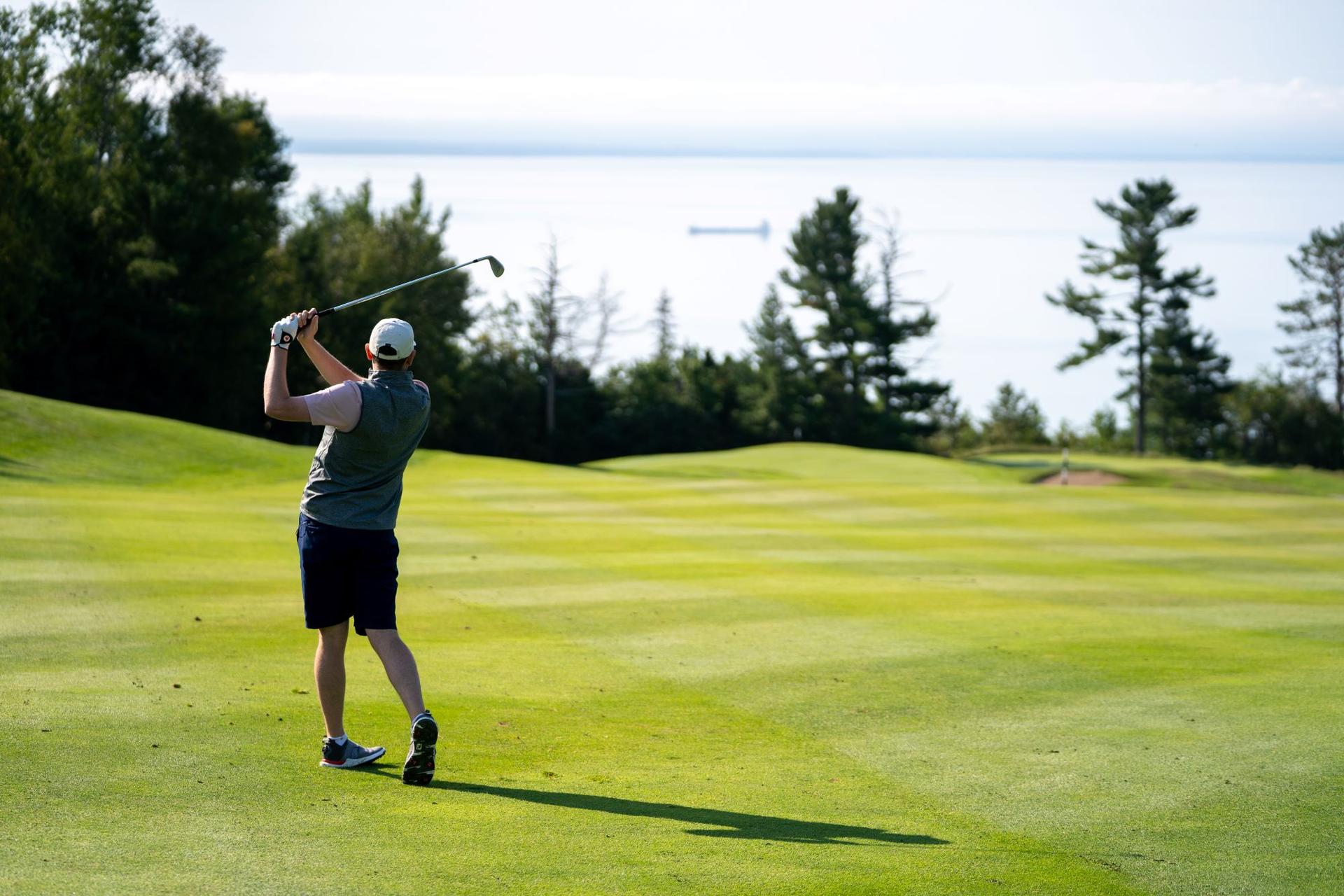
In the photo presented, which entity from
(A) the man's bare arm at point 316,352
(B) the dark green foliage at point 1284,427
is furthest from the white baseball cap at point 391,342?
(B) the dark green foliage at point 1284,427

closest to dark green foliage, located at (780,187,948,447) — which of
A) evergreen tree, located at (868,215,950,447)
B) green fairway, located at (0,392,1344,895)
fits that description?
evergreen tree, located at (868,215,950,447)

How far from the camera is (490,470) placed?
3491 centimetres

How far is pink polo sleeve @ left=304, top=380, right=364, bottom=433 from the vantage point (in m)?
6.57

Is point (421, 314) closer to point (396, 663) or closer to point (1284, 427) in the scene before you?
point (1284, 427)

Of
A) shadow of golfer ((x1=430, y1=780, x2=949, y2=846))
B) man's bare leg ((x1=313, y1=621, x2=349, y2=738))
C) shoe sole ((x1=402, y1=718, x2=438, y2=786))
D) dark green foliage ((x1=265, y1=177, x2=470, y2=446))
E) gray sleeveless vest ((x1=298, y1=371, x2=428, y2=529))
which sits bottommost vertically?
shadow of golfer ((x1=430, y1=780, x2=949, y2=846))

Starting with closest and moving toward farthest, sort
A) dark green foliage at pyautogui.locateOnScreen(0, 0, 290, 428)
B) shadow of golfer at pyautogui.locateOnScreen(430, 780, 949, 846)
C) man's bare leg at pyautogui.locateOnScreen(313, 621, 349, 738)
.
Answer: shadow of golfer at pyautogui.locateOnScreen(430, 780, 949, 846) → man's bare leg at pyautogui.locateOnScreen(313, 621, 349, 738) → dark green foliage at pyautogui.locateOnScreen(0, 0, 290, 428)

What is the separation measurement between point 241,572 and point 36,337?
41229 mm

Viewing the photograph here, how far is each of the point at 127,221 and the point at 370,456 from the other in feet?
177

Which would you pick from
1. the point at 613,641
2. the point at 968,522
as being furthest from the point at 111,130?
the point at 613,641

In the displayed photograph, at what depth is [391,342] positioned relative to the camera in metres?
6.92

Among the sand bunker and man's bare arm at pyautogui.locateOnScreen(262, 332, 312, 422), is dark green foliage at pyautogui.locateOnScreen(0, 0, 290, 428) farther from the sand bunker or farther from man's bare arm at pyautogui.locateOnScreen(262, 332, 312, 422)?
man's bare arm at pyautogui.locateOnScreen(262, 332, 312, 422)

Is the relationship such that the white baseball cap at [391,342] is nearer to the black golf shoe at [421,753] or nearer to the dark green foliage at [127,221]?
the black golf shoe at [421,753]

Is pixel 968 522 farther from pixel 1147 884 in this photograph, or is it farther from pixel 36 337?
pixel 36 337

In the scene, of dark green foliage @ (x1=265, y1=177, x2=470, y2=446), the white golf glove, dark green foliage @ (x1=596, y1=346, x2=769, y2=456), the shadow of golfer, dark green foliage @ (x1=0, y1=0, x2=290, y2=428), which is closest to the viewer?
the shadow of golfer
